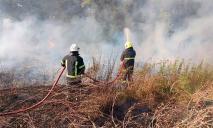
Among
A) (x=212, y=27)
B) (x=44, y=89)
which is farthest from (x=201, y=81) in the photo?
(x=212, y=27)

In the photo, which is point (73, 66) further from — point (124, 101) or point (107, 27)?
point (107, 27)

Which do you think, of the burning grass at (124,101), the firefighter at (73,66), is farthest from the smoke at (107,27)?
the burning grass at (124,101)

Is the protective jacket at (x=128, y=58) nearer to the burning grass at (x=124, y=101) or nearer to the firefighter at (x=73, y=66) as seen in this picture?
the burning grass at (x=124, y=101)

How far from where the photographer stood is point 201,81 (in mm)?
9742

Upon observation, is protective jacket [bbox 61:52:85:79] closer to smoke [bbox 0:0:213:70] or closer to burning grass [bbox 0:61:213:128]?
burning grass [bbox 0:61:213:128]

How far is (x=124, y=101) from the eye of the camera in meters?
9.38

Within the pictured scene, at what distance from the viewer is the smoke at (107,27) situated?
20.2 m

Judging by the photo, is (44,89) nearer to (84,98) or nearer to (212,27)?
(84,98)

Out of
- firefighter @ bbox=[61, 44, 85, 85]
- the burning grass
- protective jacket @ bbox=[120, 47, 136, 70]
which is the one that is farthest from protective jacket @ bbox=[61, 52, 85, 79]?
protective jacket @ bbox=[120, 47, 136, 70]

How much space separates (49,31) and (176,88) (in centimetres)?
1293

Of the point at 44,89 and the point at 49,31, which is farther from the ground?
the point at 49,31

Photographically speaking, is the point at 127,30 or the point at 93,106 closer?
the point at 93,106

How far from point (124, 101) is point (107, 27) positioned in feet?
45.1

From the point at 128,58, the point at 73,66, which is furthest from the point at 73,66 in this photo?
the point at 128,58
